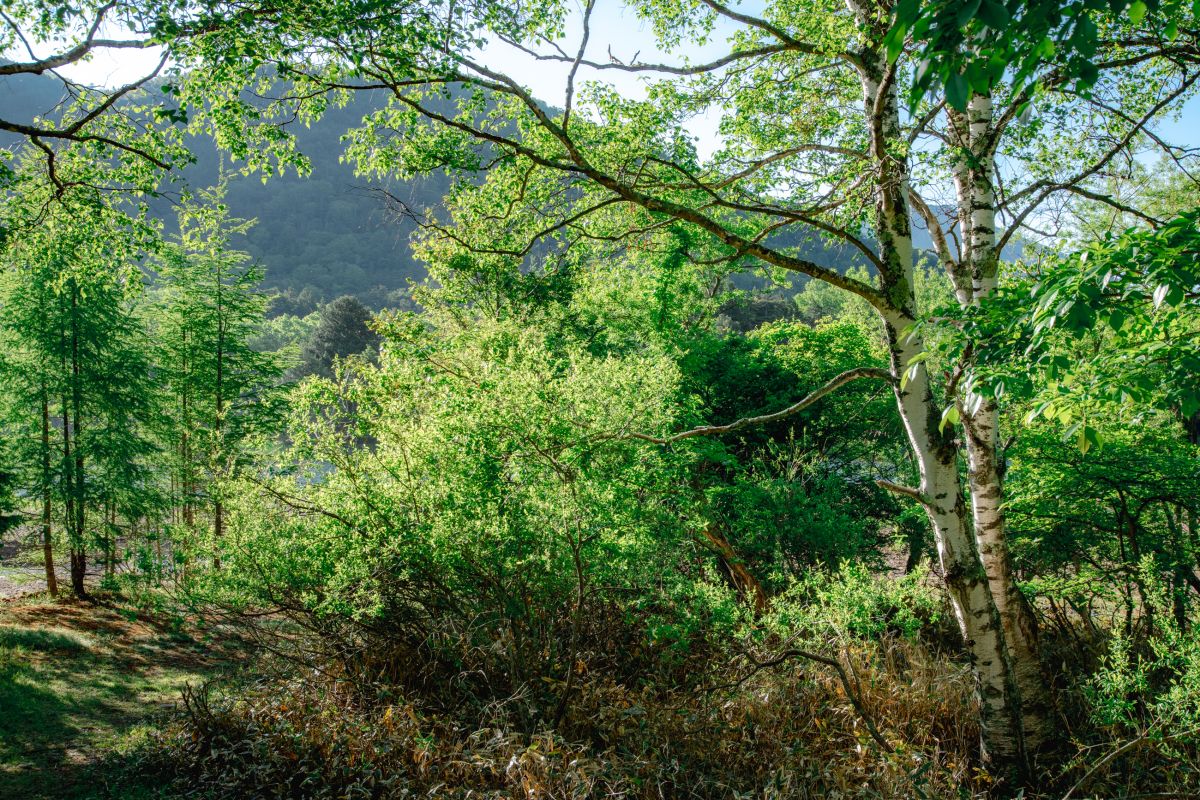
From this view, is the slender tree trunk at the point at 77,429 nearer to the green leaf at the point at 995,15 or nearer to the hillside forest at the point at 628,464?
the hillside forest at the point at 628,464

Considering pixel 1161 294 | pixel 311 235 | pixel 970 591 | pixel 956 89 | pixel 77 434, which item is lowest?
pixel 970 591

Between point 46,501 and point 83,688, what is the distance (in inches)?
215

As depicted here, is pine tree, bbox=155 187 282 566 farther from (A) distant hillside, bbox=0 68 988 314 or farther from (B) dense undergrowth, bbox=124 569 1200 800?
(A) distant hillside, bbox=0 68 988 314

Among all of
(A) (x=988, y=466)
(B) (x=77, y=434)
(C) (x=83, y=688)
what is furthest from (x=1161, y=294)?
(B) (x=77, y=434)

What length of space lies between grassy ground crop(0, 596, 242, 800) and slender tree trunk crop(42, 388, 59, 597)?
50 centimetres

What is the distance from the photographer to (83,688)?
928cm

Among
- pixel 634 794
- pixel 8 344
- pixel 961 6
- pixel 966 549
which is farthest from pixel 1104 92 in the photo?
pixel 8 344

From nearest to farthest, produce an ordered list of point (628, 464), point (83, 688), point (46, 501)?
point (628, 464)
point (83, 688)
point (46, 501)

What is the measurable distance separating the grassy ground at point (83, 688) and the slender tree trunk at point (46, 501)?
0.50m

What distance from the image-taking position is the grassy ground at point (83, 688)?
592cm

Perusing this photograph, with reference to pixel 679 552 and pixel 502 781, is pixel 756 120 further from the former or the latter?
pixel 502 781

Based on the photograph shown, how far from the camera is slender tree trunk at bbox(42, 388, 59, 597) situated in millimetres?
12805

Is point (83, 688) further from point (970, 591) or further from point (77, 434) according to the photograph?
point (970, 591)

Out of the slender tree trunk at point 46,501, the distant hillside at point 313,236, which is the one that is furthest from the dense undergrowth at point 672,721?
the distant hillside at point 313,236
